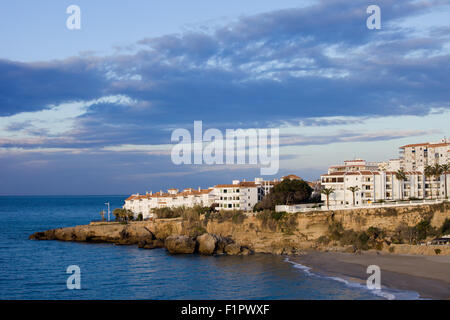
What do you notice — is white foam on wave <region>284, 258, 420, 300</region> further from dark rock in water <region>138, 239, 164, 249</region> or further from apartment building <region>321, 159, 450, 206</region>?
apartment building <region>321, 159, 450, 206</region>

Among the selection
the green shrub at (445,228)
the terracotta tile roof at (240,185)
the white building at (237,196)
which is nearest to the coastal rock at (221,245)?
the white building at (237,196)

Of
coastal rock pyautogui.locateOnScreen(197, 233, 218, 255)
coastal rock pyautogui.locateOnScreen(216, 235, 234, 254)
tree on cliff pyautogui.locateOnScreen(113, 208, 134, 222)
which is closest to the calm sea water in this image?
coastal rock pyautogui.locateOnScreen(197, 233, 218, 255)

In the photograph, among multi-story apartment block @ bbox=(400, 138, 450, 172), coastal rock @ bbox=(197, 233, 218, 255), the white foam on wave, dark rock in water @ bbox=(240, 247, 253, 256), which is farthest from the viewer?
multi-story apartment block @ bbox=(400, 138, 450, 172)

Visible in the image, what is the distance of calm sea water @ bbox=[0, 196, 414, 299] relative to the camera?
124 ft

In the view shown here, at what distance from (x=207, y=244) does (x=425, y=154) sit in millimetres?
64047

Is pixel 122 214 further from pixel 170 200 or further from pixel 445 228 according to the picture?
pixel 445 228

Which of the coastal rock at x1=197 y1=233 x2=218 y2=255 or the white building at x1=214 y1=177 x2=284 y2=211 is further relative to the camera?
the white building at x1=214 y1=177 x2=284 y2=211

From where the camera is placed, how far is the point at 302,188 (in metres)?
76.2

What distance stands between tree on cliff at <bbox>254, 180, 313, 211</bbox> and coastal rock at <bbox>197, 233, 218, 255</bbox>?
13.7 m

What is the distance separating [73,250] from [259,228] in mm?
27242

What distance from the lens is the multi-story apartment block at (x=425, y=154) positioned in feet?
328

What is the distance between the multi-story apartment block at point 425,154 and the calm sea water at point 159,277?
60.5 meters

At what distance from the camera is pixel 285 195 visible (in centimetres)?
7431

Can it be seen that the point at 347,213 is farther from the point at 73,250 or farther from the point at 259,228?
the point at 73,250
